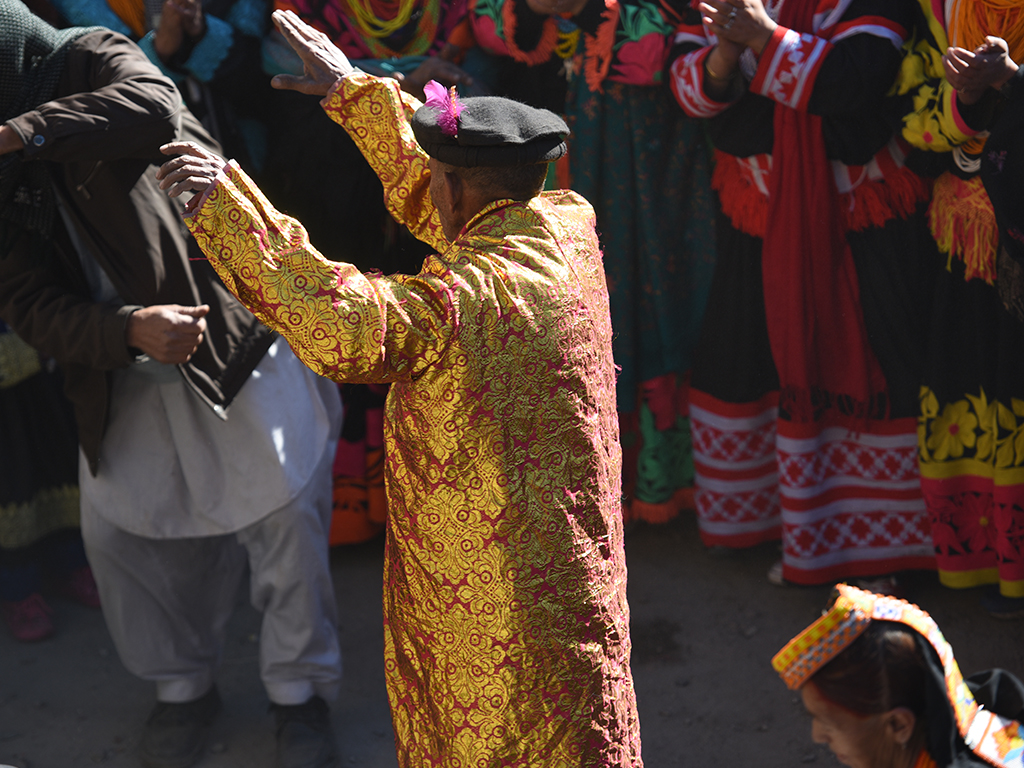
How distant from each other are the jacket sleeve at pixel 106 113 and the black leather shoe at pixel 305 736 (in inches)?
67.2

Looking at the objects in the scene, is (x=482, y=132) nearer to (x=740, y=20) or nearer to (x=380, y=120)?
(x=380, y=120)

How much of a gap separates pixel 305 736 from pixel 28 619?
1459mm

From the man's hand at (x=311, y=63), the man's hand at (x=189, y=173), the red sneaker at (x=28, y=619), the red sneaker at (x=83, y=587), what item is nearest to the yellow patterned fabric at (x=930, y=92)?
the man's hand at (x=311, y=63)

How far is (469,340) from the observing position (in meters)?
1.90

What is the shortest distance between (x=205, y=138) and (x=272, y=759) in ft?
6.29

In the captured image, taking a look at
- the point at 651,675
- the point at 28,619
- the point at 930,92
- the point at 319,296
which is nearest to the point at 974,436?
the point at 930,92

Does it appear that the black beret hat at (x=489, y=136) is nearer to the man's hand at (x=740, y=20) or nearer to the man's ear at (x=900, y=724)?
the man's ear at (x=900, y=724)

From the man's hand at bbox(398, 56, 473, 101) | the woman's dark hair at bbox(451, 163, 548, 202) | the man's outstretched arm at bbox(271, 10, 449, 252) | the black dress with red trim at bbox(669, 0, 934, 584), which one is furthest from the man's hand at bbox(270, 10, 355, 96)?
the black dress with red trim at bbox(669, 0, 934, 584)

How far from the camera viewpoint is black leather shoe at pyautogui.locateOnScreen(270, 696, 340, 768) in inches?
127

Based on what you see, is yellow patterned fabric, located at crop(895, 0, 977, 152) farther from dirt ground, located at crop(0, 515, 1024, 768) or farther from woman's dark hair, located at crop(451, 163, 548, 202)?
woman's dark hair, located at crop(451, 163, 548, 202)

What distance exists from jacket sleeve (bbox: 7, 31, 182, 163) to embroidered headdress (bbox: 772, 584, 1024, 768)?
2.12 metres

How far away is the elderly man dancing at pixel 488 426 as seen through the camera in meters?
1.84

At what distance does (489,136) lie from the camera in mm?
1954

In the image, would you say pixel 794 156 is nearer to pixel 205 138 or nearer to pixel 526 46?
pixel 526 46
